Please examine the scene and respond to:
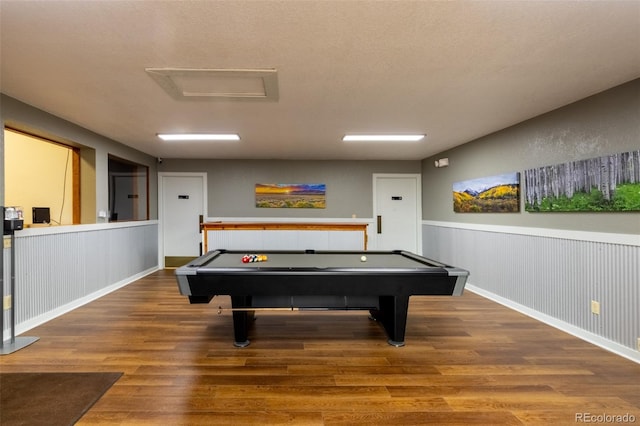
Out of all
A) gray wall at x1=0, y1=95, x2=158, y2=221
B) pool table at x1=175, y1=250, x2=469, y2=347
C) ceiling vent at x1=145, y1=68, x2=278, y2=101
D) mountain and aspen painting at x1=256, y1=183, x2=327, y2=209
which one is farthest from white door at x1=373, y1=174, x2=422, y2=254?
gray wall at x1=0, y1=95, x2=158, y2=221

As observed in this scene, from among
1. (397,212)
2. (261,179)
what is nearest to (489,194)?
(397,212)

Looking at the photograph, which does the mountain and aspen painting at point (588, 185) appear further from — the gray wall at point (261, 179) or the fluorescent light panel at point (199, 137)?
the fluorescent light panel at point (199, 137)

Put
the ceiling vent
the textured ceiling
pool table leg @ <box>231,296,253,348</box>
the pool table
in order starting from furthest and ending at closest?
1. pool table leg @ <box>231,296,253,348</box>
2. the pool table
3. the ceiling vent
4. the textured ceiling

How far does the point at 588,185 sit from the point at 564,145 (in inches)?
20.9

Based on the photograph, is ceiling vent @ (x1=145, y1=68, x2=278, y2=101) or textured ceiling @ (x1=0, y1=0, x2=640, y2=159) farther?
ceiling vent @ (x1=145, y1=68, x2=278, y2=101)

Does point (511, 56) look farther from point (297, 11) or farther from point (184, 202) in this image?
point (184, 202)

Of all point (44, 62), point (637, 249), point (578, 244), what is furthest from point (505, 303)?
point (44, 62)

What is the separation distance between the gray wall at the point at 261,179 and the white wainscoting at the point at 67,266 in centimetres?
160

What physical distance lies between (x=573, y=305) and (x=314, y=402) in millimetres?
2885

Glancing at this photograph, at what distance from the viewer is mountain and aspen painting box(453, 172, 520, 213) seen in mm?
3934

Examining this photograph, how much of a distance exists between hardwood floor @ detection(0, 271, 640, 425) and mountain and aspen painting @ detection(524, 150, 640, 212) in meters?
1.33

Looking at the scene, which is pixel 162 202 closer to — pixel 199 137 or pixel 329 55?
pixel 199 137

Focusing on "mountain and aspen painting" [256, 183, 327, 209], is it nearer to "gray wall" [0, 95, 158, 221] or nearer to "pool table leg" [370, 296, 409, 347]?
"gray wall" [0, 95, 158, 221]

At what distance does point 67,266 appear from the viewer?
376 centimetres
